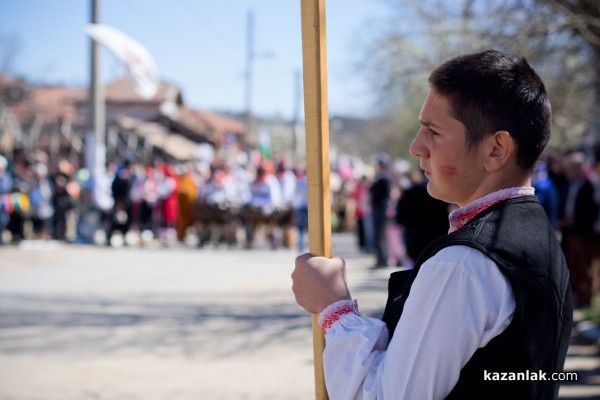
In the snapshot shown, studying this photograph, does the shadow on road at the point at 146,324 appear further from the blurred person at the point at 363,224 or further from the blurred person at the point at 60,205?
the blurred person at the point at 60,205

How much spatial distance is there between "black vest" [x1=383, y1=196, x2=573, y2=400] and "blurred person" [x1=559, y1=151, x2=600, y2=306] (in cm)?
873

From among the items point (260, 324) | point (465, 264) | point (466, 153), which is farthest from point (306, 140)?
point (260, 324)

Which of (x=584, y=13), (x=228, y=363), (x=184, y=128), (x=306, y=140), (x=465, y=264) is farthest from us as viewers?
(x=184, y=128)

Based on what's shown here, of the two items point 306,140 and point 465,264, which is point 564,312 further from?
point 306,140

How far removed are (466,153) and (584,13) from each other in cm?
757

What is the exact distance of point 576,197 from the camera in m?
10.1

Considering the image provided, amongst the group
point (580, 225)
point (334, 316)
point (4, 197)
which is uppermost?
point (4, 197)

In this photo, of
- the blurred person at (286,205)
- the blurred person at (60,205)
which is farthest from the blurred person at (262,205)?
the blurred person at (60,205)

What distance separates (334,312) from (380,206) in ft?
44.1

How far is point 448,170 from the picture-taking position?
1.83 metres

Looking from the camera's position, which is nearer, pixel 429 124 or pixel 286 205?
pixel 429 124

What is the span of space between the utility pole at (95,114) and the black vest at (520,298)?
1813cm

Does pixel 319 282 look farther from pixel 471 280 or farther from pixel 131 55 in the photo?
pixel 131 55

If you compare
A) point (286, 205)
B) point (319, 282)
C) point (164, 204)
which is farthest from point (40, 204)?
point (319, 282)
